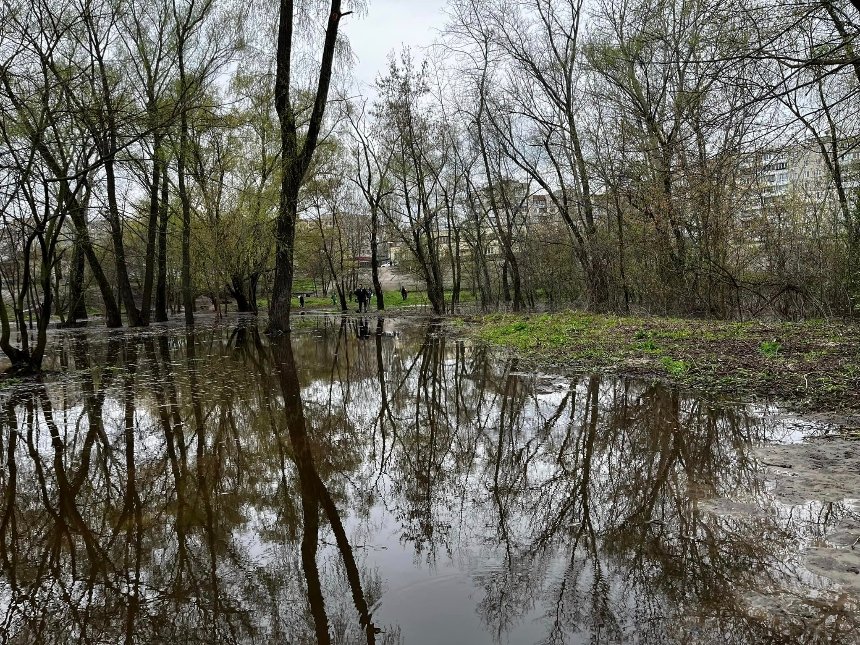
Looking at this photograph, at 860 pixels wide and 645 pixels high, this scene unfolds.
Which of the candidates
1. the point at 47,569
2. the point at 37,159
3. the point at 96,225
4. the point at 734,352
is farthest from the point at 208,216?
the point at 47,569

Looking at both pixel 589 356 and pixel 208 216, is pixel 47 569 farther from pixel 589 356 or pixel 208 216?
pixel 208 216

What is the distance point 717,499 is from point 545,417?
2632 mm

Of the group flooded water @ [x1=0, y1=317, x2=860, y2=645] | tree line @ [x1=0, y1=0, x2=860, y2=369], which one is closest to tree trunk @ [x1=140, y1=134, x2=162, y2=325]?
tree line @ [x1=0, y1=0, x2=860, y2=369]

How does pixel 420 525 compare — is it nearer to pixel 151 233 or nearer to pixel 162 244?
pixel 151 233

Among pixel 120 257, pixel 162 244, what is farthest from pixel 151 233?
pixel 162 244

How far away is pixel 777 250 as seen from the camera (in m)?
16.9

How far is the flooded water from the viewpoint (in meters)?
2.68

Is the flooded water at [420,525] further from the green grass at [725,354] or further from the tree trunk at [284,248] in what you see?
the tree trunk at [284,248]

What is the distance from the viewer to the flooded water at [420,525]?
8.80 feet

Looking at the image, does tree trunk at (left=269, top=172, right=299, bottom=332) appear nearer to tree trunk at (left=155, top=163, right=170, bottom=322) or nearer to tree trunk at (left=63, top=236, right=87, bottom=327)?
tree trunk at (left=155, top=163, right=170, bottom=322)

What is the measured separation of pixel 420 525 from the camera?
3.81 metres

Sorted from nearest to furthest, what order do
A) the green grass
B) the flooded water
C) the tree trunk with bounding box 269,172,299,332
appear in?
the flooded water → the green grass → the tree trunk with bounding box 269,172,299,332

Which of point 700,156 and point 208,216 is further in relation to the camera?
point 208,216

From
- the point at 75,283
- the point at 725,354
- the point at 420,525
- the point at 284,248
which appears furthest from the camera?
the point at 75,283
